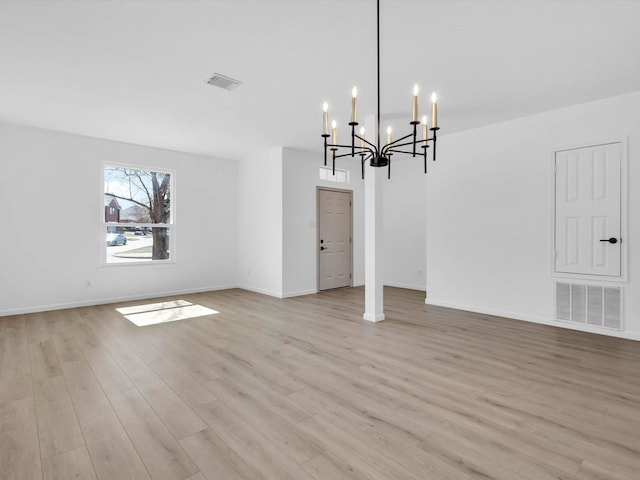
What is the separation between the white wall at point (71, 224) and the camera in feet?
16.6

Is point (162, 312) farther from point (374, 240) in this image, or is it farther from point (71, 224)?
point (374, 240)

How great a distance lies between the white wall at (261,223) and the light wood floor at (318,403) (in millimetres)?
2398

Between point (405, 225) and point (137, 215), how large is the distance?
543cm

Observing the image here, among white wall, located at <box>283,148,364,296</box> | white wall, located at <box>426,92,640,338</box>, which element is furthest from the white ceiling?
white wall, located at <box>283,148,364,296</box>

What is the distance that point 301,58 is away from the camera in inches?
124

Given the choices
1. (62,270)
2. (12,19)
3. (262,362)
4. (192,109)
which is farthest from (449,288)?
(62,270)

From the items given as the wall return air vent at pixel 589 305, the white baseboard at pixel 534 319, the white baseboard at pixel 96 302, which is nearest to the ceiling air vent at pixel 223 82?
the white baseboard at pixel 96 302

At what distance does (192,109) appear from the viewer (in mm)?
4391

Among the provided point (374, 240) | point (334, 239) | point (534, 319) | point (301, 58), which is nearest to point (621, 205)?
point (534, 319)

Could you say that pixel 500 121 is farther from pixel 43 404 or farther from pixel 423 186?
pixel 43 404

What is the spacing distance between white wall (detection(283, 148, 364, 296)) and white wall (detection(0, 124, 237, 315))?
189 centimetres

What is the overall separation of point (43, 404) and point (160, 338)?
1.53m

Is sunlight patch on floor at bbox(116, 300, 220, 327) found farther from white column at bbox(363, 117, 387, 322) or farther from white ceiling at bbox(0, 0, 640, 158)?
white ceiling at bbox(0, 0, 640, 158)

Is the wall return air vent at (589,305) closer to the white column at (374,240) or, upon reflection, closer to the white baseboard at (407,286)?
the white column at (374,240)
